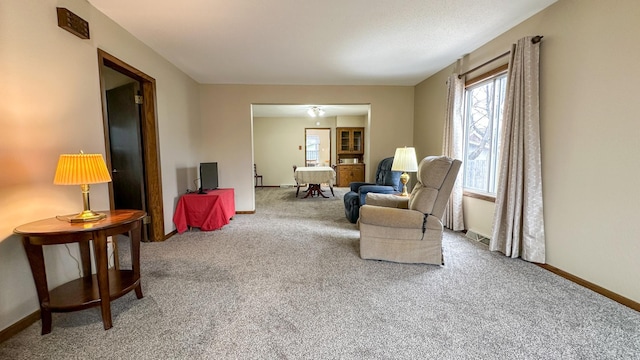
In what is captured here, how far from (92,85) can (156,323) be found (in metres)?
2.04

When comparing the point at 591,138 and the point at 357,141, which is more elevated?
the point at 357,141

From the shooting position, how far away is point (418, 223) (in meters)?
2.55

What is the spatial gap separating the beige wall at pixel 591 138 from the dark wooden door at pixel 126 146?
4.50m

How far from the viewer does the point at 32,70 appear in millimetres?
1730

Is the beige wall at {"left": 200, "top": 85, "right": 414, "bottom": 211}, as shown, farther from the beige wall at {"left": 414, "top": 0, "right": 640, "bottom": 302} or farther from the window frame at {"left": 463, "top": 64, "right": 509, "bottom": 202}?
the beige wall at {"left": 414, "top": 0, "right": 640, "bottom": 302}

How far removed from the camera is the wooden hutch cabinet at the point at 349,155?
8375 mm

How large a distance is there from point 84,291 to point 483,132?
4.34m

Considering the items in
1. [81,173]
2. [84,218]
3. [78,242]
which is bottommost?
[78,242]

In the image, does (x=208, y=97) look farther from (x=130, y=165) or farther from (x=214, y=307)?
(x=214, y=307)

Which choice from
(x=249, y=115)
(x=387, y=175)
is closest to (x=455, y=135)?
(x=387, y=175)

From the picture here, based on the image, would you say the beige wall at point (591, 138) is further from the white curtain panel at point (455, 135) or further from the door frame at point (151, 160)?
the door frame at point (151, 160)

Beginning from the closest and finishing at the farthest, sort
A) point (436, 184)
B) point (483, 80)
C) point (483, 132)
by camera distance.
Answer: point (436, 184), point (483, 80), point (483, 132)

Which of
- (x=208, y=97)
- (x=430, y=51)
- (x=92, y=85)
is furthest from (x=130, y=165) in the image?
(x=430, y=51)

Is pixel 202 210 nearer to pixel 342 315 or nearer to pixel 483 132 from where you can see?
pixel 342 315
